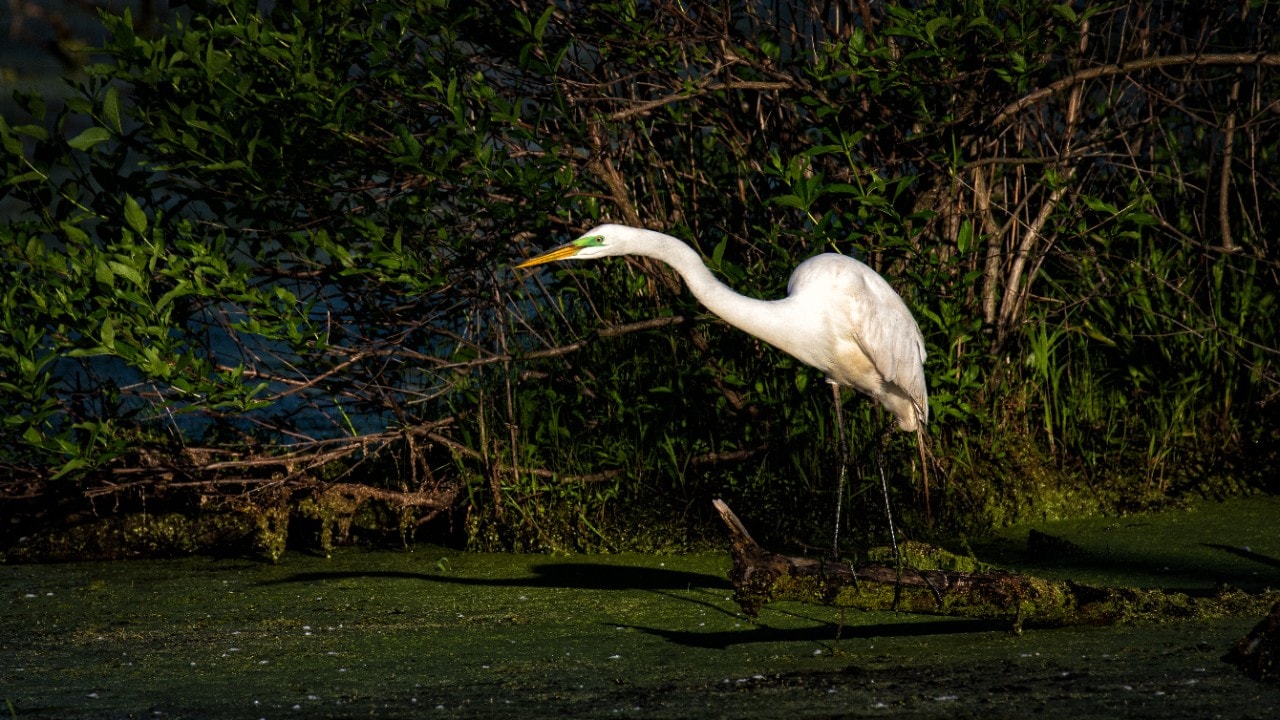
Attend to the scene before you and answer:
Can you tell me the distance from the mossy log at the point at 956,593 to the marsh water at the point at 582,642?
5cm

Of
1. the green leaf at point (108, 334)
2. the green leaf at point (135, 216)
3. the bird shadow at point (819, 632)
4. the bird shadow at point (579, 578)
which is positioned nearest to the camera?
the bird shadow at point (819, 632)

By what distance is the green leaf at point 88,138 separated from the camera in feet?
12.4

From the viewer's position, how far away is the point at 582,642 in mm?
3232

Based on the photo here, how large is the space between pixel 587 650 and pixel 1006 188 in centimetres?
237

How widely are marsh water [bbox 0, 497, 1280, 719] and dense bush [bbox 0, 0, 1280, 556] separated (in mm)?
354

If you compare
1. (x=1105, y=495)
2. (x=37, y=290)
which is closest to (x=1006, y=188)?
(x=1105, y=495)

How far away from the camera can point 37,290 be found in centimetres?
391

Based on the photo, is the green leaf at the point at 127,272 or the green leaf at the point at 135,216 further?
the green leaf at the point at 135,216

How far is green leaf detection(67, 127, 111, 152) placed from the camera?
3.77 meters

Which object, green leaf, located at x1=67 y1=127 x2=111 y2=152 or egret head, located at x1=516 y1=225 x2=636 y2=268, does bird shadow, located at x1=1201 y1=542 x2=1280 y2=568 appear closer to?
egret head, located at x1=516 y1=225 x2=636 y2=268

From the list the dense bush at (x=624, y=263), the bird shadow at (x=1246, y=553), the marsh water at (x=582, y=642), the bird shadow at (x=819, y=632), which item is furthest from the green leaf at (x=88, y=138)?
the bird shadow at (x=1246, y=553)

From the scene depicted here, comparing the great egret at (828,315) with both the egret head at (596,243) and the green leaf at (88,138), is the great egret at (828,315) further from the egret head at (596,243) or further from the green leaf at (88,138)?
the green leaf at (88,138)

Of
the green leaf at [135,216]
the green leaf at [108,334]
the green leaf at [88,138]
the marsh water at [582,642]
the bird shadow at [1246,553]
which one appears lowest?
the marsh water at [582,642]

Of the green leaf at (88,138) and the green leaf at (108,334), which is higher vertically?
the green leaf at (88,138)
